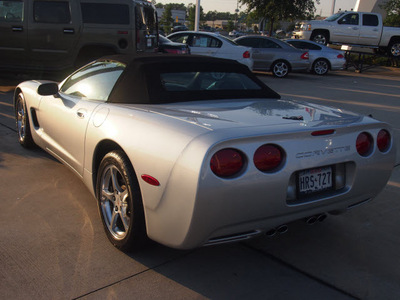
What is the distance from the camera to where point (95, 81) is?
4.02m

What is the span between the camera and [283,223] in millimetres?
2814

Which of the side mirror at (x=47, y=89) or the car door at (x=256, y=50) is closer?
the side mirror at (x=47, y=89)

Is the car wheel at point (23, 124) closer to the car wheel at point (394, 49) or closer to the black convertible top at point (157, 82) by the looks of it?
the black convertible top at point (157, 82)

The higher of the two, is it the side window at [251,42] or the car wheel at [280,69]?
the side window at [251,42]

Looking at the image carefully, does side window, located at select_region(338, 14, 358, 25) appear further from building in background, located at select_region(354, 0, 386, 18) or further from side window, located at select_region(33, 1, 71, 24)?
building in background, located at select_region(354, 0, 386, 18)

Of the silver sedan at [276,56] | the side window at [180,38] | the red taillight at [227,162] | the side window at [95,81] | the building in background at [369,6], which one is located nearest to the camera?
the red taillight at [227,162]

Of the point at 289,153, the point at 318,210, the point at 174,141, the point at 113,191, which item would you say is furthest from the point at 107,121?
the point at 318,210

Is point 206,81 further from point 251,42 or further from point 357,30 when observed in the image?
point 357,30

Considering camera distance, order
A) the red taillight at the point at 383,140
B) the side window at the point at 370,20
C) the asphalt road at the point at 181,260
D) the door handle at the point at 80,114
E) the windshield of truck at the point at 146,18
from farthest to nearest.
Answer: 1. the side window at the point at 370,20
2. the windshield of truck at the point at 146,18
3. the door handle at the point at 80,114
4. the red taillight at the point at 383,140
5. the asphalt road at the point at 181,260

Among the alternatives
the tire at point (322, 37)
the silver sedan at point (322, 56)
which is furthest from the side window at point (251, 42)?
the tire at point (322, 37)

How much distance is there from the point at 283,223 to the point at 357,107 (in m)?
8.04

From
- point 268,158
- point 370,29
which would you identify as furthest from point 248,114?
point 370,29

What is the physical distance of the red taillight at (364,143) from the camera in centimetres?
309

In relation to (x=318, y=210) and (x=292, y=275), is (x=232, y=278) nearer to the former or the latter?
(x=292, y=275)
